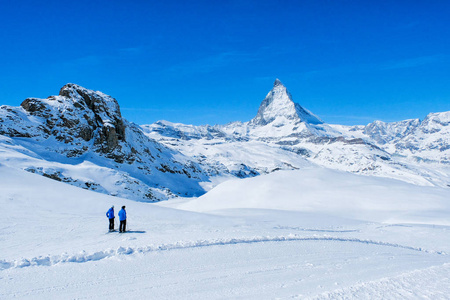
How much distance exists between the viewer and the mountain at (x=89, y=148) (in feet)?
310

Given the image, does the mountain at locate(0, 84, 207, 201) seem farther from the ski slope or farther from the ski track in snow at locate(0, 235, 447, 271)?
the ski track in snow at locate(0, 235, 447, 271)

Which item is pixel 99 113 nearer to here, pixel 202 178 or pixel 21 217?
pixel 202 178

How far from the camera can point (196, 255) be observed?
13266 mm

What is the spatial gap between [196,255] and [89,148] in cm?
12185

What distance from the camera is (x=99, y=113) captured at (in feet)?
454

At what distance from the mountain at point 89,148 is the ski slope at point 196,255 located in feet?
224

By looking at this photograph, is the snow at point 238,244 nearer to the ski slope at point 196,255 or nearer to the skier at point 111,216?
the ski slope at point 196,255

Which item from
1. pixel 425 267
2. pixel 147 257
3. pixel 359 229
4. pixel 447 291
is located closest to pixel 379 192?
pixel 359 229

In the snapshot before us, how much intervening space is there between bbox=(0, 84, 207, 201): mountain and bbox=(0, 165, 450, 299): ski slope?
68187 mm

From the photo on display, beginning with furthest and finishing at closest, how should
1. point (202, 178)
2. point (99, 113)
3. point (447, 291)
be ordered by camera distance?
point (202, 178) < point (99, 113) < point (447, 291)

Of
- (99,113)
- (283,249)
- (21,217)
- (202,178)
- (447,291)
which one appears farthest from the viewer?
(202,178)

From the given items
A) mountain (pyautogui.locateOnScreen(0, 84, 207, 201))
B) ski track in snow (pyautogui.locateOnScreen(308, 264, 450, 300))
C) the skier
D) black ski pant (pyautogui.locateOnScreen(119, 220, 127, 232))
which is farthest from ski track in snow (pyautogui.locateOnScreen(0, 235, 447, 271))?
mountain (pyautogui.locateOnScreen(0, 84, 207, 201))

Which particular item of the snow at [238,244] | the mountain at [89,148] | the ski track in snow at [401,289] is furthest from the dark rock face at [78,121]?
the ski track in snow at [401,289]

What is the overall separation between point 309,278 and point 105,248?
8.67 metres
